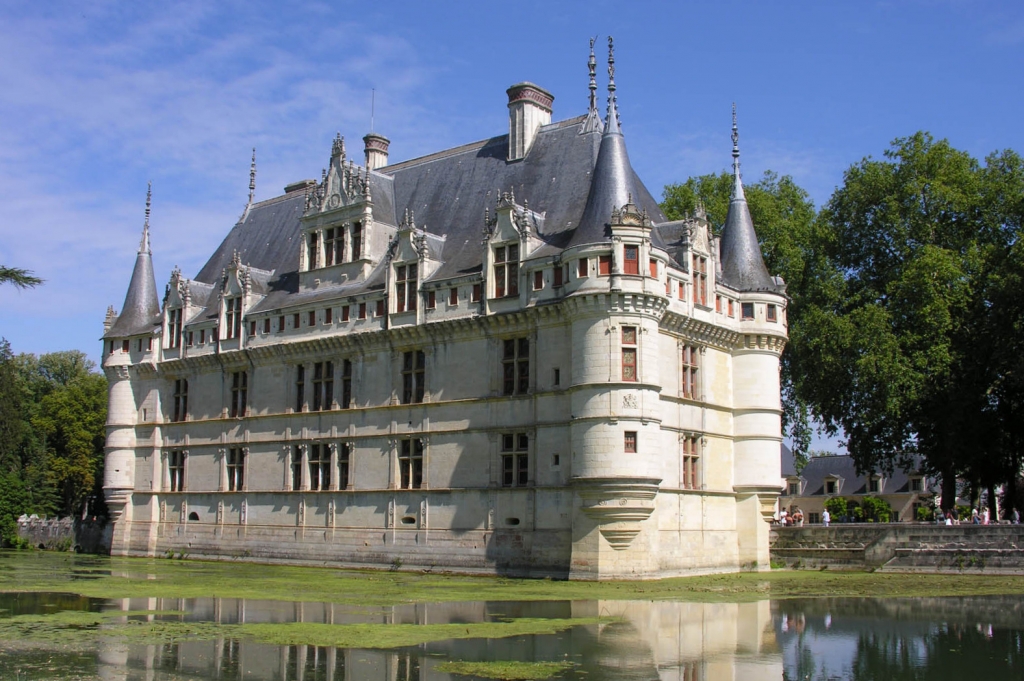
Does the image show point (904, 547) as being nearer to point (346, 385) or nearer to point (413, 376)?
point (413, 376)

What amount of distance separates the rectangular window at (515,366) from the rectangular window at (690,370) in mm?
4805

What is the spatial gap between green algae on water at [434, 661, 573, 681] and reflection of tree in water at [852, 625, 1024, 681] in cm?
366

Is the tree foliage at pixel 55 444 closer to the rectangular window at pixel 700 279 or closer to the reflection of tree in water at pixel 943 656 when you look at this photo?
the rectangular window at pixel 700 279

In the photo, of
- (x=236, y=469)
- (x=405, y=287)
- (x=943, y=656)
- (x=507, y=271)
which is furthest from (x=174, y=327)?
(x=943, y=656)

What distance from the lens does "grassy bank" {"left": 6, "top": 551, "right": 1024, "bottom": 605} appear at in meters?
22.4

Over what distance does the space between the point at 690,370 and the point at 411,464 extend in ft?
29.3

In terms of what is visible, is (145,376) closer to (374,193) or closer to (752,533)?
(374,193)

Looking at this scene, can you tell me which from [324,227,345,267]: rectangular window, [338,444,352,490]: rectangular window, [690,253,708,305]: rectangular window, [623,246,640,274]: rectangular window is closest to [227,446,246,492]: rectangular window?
[338,444,352,490]: rectangular window

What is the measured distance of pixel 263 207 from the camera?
44.2 m

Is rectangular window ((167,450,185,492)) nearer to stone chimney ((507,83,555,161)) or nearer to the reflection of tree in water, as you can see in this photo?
stone chimney ((507,83,555,161))

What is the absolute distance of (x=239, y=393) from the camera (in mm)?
38250

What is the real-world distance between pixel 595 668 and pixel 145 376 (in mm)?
33019

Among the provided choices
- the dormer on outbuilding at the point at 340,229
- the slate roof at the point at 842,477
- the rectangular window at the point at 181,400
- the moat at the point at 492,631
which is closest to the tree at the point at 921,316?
the moat at the point at 492,631

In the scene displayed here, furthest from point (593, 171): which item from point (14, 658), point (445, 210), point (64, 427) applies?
point (64, 427)
